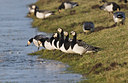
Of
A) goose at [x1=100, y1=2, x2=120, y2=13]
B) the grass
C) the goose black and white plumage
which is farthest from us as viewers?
goose at [x1=100, y1=2, x2=120, y2=13]

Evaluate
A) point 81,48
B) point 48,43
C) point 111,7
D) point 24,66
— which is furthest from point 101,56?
point 111,7

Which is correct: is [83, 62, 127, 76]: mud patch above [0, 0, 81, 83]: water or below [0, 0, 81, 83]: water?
Answer: above

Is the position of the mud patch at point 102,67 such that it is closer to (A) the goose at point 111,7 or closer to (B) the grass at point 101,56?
(B) the grass at point 101,56

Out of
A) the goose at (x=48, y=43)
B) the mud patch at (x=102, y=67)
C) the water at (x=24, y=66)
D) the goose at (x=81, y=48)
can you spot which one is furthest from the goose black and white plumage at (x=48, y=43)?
the mud patch at (x=102, y=67)

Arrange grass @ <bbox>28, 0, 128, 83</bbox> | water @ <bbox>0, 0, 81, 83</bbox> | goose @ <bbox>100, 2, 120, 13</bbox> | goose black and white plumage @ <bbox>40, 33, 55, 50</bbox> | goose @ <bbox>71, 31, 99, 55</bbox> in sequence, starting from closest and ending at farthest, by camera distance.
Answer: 1. grass @ <bbox>28, 0, 128, 83</bbox>
2. water @ <bbox>0, 0, 81, 83</bbox>
3. goose @ <bbox>71, 31, 99, 55</bbox>
4. goose black and white plumage @ <bbox>40, 33, 55, 50</bbox>
5. goose @ <bbox>100, 2, 120, 13</bbox>

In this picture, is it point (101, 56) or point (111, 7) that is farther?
point (111, 7)

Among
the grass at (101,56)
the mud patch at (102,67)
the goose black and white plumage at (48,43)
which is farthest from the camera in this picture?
the goose black and white plumage at (48,43)

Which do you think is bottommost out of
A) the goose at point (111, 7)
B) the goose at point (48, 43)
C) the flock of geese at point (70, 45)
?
the goose at point (111, 7)

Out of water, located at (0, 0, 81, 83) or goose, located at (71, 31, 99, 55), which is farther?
goose, located at (71, 31, 99, 55)

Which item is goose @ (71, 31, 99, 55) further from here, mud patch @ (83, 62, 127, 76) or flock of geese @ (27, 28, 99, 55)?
mud patch @ (83, 62, 127, 76)

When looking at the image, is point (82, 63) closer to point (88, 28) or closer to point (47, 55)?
point (47, 55)

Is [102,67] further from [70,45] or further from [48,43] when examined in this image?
[48,43]

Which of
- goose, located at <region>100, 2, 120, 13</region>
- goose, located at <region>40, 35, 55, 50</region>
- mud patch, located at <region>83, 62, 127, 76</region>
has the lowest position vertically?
goose, located at <region>100, 2, 120, 13</region>

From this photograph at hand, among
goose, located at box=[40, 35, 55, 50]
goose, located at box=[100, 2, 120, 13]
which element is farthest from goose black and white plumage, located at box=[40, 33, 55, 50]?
goose, located at box=[100, 2, 120, 13]
